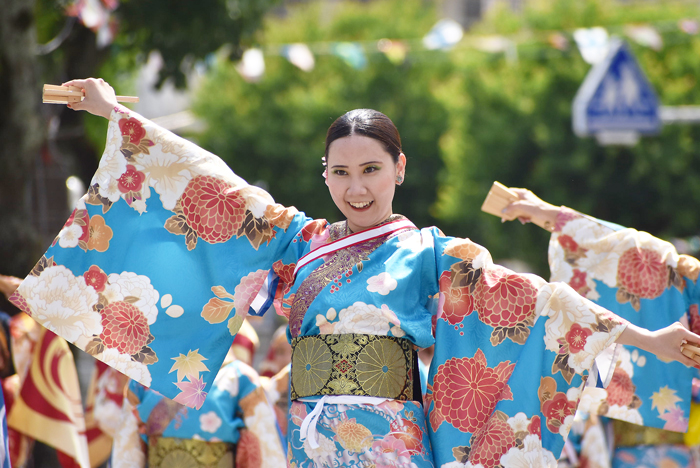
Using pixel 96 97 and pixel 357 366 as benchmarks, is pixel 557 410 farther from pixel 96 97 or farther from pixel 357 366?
pixel 96 97

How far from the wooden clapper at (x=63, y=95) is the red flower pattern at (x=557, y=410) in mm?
1463

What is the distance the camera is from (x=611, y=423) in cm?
370

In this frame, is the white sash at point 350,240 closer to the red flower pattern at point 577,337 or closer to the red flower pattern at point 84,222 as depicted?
the red flower pattern at point 577,337

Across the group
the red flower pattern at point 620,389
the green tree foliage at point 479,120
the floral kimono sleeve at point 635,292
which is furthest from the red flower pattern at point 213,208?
the green tree foliage at point 479,120

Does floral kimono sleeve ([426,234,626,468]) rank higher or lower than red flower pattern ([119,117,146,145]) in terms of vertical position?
lower

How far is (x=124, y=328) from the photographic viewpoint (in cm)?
249

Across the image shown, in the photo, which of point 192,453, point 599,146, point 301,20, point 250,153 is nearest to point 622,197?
point 599,146

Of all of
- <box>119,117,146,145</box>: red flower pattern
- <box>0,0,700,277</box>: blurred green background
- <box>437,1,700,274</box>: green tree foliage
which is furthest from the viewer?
<box>437,1,700,274</box>: green tree foliage

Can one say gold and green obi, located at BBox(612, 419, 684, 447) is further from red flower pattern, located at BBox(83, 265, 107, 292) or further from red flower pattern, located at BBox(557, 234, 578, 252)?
red flower pattern, located at BBox(83, 265, 107, 292)

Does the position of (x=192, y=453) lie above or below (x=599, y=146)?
below

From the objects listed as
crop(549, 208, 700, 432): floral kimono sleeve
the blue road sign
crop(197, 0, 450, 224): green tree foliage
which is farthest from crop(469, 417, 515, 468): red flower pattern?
crop(197, 0, 450, 224): green tree foliage

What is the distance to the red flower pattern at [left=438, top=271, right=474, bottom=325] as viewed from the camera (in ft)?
7.70

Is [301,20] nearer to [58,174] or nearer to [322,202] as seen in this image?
[322,202]

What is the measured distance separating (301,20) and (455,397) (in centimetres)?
1718
